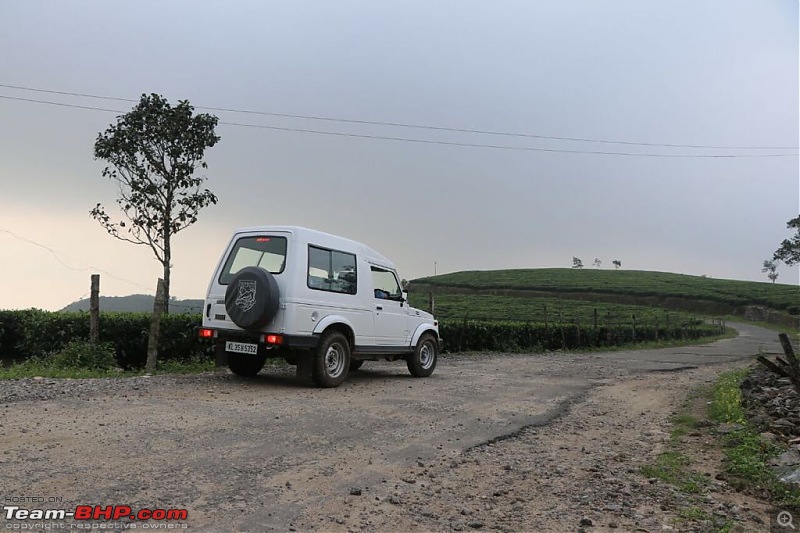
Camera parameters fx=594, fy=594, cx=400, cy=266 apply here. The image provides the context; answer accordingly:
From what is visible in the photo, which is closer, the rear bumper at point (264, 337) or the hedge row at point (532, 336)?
the rear bumper at point (264, 337)


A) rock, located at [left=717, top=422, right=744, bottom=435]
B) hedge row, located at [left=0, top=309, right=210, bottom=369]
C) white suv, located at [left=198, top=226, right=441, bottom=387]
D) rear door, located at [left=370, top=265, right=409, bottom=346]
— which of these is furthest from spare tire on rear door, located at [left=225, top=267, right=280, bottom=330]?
rock, located at [left=717, top=422, right=744, bottom=435]

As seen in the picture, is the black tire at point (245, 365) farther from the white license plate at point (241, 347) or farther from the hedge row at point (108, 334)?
the hedge row at point (108, 334)

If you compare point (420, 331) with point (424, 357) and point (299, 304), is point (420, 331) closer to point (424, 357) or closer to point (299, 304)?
point (424, 357)

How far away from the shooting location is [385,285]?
432 inches

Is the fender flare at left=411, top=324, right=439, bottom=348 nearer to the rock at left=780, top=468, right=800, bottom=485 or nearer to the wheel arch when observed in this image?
the wheel arch

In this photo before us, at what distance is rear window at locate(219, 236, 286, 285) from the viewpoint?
358 inches

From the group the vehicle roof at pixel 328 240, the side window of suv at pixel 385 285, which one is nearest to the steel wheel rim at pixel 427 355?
the side window of suv at pixel 385 285

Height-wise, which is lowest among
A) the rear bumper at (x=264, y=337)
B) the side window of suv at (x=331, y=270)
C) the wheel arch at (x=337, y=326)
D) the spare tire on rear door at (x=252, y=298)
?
the rear bumper at (x=264, y=337)

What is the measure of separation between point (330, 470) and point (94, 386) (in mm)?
5229

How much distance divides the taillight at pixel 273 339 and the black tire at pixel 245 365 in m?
1.48

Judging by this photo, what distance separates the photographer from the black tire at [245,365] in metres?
10.1

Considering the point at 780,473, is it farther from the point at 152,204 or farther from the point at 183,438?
the point at 152,204

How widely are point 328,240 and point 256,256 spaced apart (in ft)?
3.89

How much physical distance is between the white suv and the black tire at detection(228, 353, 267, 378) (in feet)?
0.06
